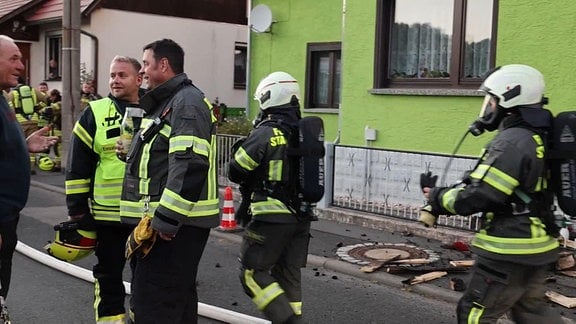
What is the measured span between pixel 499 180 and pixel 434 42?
689 centimetres

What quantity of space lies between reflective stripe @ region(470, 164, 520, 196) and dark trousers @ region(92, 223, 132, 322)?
97.6 inches

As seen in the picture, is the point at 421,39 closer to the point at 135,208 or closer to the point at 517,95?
the point at 517,95

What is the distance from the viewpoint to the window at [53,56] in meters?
20.1

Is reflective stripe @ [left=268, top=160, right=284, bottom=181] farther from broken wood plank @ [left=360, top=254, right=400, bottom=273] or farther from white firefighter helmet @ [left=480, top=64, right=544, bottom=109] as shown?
broken wood plank @ [left=360, top=254, right=400, bottom=273]

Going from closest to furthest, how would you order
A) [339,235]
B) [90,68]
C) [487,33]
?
1. [339,235]
2. [487,33]
3. [90,68]

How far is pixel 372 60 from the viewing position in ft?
35.2

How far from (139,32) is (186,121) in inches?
640

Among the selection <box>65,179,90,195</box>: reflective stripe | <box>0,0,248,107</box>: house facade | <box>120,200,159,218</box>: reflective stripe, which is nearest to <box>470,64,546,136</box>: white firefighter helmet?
<box>120,200,159,218</box>: reflective stripe

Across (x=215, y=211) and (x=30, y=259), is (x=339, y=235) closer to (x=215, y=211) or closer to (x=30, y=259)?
(x=30, y=259)

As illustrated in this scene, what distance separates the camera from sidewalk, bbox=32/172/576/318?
6484mm

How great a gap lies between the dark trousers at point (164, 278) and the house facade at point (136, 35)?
15.1 metres

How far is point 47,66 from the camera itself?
806 inches

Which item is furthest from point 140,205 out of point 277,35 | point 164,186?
point 277,35

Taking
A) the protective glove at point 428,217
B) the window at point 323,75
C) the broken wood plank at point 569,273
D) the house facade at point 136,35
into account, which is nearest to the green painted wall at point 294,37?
the window at point 323,75
